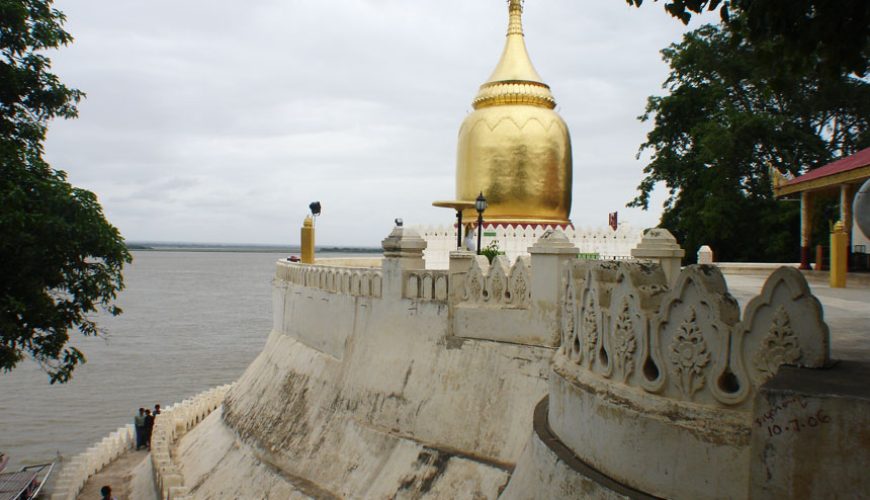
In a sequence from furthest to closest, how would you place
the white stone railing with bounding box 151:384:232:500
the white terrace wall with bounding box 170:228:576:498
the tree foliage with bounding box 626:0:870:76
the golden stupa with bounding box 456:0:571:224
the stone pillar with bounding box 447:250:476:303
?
the golden stupa with bounding box 456:0:571:224, the white stone railing with bounding box 151:384:232:500, the stone pillar with bounding box 447:250:476:303, the white terrace wall with bounding box 170:228:576:498, the tree foliage with bounding box 626:0:870:76

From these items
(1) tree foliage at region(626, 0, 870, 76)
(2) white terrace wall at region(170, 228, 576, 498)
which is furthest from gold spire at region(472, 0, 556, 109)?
(1) tree foliage at region(626, 0, 870, 76)

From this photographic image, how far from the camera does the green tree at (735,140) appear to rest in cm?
2730

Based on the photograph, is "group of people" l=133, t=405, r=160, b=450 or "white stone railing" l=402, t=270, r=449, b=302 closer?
"white stone railing" l=402, t=270, r=449, b=302

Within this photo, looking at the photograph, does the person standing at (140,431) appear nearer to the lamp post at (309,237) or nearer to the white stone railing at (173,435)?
the white stone railing at (173,435)

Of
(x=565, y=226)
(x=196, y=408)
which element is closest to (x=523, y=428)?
(x=196, y=408)

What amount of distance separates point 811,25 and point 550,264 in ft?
16.7

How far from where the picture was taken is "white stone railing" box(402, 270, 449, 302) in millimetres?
12195

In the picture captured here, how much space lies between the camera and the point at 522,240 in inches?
899

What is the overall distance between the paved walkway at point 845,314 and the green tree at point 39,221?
35.3 ft

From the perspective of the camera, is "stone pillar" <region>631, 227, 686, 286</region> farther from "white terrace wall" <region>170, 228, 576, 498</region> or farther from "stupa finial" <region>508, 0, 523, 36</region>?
"stupa finial" <region>508, 0, 523, 36</region>

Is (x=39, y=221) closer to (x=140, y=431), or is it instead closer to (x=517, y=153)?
(x=140, y=431)

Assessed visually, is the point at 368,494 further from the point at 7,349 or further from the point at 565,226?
the point at 565,226

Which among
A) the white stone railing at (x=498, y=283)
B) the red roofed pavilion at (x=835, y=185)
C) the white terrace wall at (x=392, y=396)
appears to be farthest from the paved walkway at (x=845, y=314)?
the white terrace wall at (x=392, y=396)

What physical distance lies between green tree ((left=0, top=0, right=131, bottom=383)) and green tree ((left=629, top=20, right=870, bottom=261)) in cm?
2258
